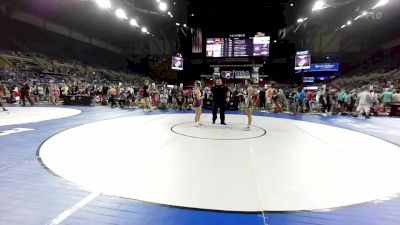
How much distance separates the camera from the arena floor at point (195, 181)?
273 cm

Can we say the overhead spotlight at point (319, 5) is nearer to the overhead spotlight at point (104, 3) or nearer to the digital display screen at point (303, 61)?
the digital display screen at point (303, 61)

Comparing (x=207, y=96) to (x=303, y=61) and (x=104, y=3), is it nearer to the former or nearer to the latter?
(x=104, y=3)

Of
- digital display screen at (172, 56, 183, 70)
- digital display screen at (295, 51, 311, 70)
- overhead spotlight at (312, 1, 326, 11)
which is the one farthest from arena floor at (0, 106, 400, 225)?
digital display screen at (172, 56, 183, 70)

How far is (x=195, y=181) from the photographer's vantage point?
3.61m

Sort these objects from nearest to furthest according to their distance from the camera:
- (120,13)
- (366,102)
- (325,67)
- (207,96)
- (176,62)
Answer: (366,102), (207,96), (120,13), (176,62), (325,67)

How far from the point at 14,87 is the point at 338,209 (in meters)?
21.1

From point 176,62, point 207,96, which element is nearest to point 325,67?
point 176,62

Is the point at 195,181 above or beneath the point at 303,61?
beneath

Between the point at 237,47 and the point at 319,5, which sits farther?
the point at 237,47

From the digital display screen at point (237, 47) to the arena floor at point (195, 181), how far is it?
17.9 m

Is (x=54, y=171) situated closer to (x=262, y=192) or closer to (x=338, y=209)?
(x=262, y=192)

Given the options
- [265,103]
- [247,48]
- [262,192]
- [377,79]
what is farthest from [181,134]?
[377,79]

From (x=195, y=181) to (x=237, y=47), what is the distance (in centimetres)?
2162

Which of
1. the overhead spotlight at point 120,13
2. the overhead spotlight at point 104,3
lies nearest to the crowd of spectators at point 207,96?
the overhead spotlight at point 120,13
